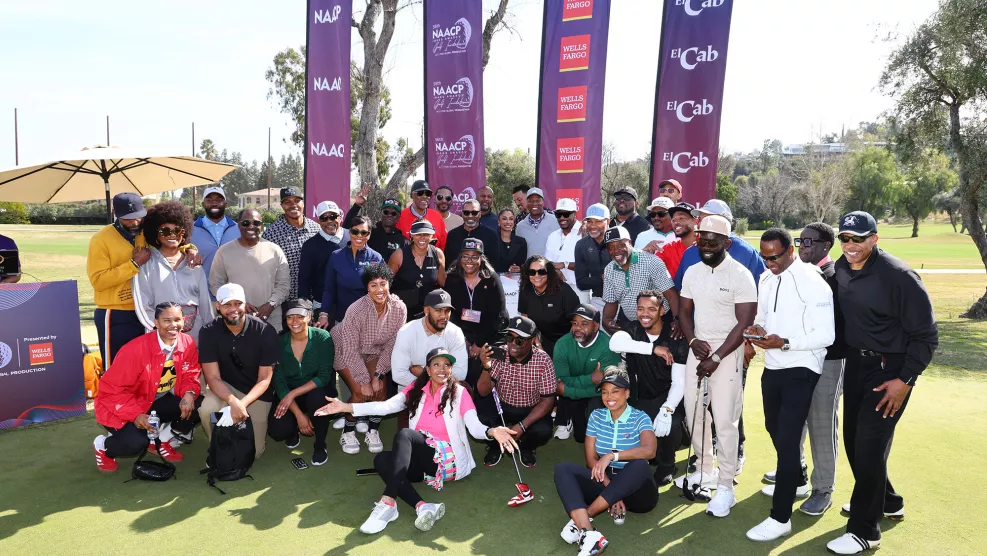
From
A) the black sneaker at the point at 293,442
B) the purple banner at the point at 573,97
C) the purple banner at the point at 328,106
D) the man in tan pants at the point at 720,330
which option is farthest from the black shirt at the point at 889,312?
the purple banner at the point at 328,106

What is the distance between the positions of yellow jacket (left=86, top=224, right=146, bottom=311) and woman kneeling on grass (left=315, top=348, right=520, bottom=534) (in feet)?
7.81

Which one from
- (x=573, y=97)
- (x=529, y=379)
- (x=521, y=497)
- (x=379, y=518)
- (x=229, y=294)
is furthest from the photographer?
(x=573, y=97)

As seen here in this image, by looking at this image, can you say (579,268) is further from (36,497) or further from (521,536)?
(36,497)

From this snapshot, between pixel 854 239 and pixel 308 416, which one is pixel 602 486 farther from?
pixel 308 416

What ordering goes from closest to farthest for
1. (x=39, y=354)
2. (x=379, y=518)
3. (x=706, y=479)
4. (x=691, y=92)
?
(x=379, y=518), (x=706, y=479), (x=39, y=354), (x=691, y=92)

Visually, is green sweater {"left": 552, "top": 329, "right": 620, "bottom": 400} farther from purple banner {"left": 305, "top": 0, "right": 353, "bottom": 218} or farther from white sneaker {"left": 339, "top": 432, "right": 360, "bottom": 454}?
purple banner {"left": 305, "top": 0, "right": 353, "bottom": 218}

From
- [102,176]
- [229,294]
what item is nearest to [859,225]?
[229,294]

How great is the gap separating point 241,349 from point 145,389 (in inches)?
34.4

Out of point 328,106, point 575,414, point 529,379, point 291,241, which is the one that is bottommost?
point 575,414

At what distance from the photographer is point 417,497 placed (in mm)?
4633

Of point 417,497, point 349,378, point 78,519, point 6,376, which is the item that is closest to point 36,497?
point 78,519

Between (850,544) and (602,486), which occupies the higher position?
(602,486)

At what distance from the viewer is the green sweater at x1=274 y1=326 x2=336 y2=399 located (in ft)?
19.7

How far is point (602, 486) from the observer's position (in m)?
4.56
